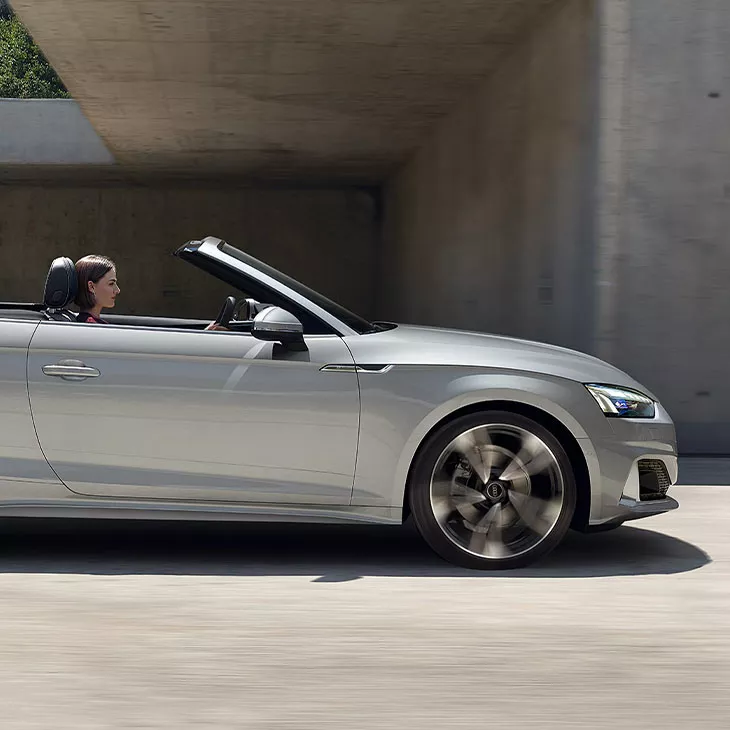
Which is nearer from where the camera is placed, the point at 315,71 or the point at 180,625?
the point at 180,625

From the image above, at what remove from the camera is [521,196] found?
1305 cm

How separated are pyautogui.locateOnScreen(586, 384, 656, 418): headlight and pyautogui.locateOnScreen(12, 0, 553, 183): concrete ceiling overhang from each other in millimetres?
7204

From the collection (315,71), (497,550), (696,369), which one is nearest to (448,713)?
(497,550)

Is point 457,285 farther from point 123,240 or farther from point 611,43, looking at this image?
point 123,240

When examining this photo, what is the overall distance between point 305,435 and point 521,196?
8.19 m

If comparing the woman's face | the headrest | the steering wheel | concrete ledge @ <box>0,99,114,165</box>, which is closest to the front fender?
the steering wheel

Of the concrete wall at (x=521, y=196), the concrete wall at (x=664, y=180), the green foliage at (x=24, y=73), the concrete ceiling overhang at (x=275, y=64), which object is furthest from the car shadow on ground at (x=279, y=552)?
the green foliage at (x=24, y=73)

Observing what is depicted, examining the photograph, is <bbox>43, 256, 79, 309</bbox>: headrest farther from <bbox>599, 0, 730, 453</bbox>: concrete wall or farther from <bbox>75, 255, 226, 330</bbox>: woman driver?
<bbox>599, 0, 730, 453</bbox>: concrete wall

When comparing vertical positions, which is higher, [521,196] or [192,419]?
[521,196]

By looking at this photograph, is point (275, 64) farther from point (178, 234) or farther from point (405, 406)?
point (178, 234)

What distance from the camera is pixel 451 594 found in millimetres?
5020

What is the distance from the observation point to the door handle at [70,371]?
5340 mm

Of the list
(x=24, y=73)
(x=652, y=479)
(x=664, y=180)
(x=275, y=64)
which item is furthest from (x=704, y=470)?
(x=24, y=73)

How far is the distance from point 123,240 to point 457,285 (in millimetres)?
16850
